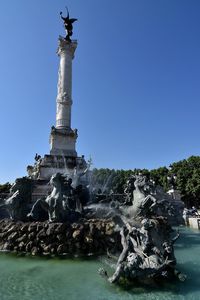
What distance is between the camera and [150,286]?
6922 mm

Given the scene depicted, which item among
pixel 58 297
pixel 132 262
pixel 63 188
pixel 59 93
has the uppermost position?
pixel 59 93

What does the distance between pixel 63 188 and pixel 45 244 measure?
313cm

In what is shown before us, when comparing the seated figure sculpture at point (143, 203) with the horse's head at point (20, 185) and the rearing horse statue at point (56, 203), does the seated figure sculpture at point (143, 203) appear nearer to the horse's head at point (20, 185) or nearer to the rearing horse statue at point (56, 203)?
the rearing horse statue at point (56, 203)

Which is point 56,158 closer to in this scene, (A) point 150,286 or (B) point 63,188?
(B) point 63,188

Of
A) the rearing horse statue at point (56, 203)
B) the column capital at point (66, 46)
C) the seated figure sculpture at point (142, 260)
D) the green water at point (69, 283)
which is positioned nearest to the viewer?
the green water at point (69, 283)

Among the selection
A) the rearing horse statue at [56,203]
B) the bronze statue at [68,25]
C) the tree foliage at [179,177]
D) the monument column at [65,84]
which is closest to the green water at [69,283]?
the rearing horse statue at [56,203]

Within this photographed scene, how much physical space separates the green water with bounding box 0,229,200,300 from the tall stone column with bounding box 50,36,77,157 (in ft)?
59.3

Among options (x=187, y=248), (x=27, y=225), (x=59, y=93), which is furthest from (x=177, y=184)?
(x=27, y=225)

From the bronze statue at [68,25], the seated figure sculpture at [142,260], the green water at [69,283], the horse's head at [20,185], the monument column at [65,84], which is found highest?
the bronze statue at [68,25]

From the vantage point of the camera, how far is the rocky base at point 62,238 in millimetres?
11311

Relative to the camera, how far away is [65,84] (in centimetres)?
3034

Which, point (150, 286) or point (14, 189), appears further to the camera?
point (14, 189)

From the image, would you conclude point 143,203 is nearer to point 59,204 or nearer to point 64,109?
point 59,204

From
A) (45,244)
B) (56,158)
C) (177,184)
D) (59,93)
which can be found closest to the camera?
(45,244)
